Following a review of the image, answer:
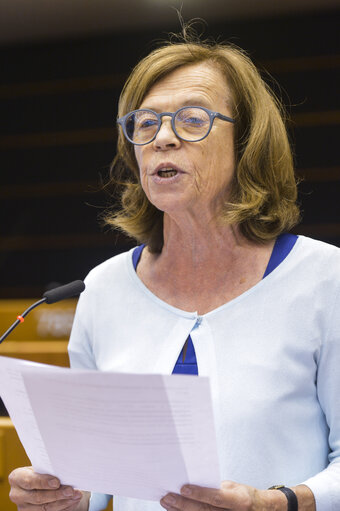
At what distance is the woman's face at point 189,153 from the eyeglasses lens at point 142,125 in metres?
0.02

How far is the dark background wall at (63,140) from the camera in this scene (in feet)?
16.3

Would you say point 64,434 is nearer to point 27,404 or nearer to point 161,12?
point 27,404

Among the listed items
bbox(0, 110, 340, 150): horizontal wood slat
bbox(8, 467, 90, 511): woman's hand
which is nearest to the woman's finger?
bbox(8, 467, 90, 511): woman's hand

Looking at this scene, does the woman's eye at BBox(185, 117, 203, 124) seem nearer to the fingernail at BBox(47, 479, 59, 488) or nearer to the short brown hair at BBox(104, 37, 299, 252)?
the short brown hair at BBox(104, 37, 299, 252)

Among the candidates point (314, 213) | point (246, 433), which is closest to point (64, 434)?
point (246, 433)

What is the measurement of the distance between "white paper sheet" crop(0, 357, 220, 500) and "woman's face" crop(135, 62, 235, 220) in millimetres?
411

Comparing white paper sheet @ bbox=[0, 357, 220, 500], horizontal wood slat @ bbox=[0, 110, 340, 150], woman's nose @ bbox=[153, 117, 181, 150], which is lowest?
white paper sheet @ bbox=[0, 357, 220, 500]

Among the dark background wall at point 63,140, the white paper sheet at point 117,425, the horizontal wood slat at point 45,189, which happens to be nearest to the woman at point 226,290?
the white paper sheet at point 117,425

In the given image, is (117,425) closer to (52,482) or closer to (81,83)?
(52,482)

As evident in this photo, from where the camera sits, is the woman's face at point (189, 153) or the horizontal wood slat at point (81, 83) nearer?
the woman's face at point (189, 153)

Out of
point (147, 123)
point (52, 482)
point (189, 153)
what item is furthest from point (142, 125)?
point (52, 482)

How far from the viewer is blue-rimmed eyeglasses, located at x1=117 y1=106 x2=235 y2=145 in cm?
114

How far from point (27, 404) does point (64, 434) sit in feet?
0.22

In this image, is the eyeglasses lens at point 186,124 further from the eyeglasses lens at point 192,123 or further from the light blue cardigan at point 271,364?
the light blue cardigan at point 271,364
